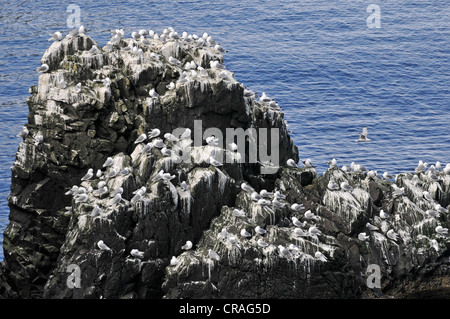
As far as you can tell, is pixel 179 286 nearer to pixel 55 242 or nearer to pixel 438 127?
pixel 55 242

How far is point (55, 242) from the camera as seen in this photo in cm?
4528

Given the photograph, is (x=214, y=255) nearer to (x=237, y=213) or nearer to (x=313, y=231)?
(x=237, y=213)

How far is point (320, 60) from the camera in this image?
8369 centimetres

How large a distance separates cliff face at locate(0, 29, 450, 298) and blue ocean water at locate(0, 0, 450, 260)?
19070 mm

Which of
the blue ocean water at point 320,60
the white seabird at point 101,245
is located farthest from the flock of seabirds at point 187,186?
the blue ocean water at point 320,60

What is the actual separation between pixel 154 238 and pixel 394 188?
10.9 m

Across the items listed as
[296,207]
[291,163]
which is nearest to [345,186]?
[296,207]

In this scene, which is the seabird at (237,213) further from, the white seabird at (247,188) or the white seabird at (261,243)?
the white seabird at (261,243)

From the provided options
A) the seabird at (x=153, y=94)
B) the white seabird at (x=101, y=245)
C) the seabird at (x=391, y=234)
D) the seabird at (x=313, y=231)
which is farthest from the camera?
the seabird at (x=391, y=234)

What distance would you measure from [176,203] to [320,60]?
140ft

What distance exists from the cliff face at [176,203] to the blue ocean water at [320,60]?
19.1m

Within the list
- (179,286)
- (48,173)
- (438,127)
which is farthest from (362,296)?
(438,127)

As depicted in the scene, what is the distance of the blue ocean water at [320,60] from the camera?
230 feet

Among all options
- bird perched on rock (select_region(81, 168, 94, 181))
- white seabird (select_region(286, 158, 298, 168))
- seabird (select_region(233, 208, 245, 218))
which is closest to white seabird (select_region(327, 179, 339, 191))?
white seabird (select_region(286, 158, 298, 168))
